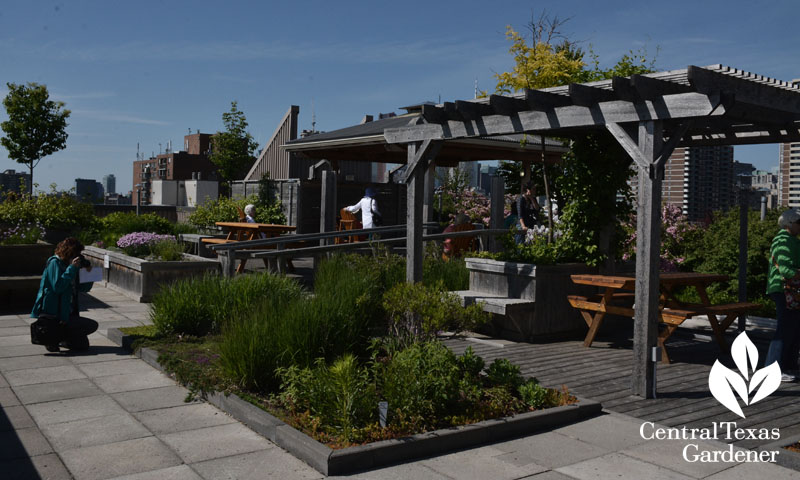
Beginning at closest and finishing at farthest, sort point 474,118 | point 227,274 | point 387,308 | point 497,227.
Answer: point 387,308
point 474,118
point 227,274
point 497,227

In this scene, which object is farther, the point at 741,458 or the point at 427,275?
the point at 427,275

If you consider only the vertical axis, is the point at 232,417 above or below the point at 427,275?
below

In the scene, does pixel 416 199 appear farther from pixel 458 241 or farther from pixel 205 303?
pixel 458 241

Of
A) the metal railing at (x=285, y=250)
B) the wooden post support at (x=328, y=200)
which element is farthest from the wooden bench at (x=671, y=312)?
the wooden post support at (x=328, y=200)

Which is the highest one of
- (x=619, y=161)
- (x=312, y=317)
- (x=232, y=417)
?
(x=619, y=161)

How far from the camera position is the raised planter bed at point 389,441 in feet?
13.9

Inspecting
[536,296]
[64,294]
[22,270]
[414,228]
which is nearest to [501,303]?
[536,296]

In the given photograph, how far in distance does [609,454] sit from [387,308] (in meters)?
2.45

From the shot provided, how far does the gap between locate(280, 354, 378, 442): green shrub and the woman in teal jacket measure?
3.22 metres

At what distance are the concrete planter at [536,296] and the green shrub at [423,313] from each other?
186cm

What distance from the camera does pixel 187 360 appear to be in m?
6.41

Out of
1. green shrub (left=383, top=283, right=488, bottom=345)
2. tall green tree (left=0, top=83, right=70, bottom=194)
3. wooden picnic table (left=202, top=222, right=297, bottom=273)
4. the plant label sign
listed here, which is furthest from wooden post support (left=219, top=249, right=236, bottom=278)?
tall green tree (left=0, top=83, right=70, bottom=194)

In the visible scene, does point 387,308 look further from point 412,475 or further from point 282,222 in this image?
point 282,222

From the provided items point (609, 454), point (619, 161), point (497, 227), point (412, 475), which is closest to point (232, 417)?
point (412, 475)
